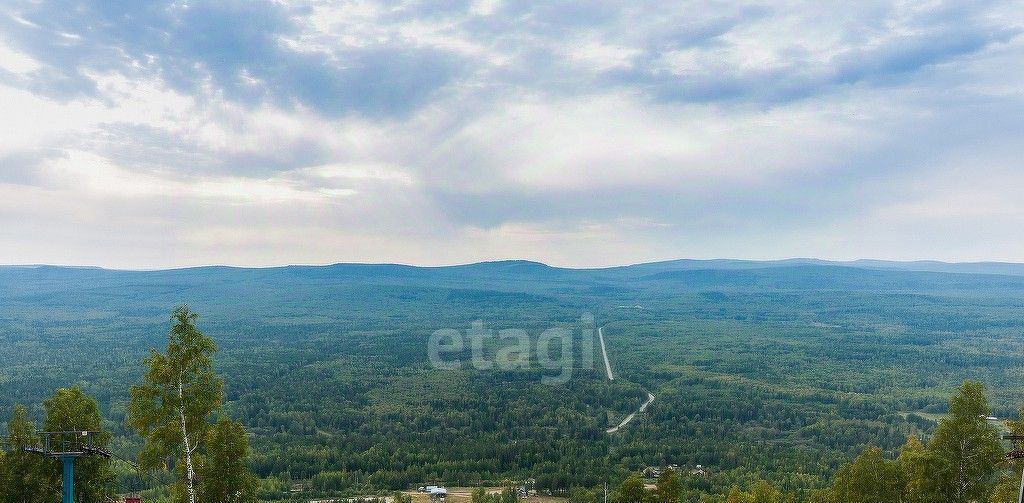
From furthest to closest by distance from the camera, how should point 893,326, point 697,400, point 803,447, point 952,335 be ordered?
point 893,326
point 952,335
point 697,400
point 803,447

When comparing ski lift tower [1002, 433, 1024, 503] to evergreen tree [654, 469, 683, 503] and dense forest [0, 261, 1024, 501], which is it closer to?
dense forest [0, 261, 1024, 501]

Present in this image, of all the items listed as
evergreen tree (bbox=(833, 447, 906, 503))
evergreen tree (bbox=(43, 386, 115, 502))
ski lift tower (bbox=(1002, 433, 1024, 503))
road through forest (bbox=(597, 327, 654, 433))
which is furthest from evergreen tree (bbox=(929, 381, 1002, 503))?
road through forest (bbox=(597, 327, 654, 433))

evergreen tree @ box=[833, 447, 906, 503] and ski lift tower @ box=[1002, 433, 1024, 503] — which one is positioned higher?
ski lift tower @ box=[1002, 433, 1024, 503]

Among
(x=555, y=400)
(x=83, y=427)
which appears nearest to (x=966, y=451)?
(x=83, y=427)

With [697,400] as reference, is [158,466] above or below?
above

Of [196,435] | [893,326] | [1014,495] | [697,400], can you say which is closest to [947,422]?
[1014,495]

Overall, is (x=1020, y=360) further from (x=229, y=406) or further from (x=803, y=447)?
(x=229, y=406)

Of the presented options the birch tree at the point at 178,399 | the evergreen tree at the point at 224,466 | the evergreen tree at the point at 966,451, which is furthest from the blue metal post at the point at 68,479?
the evergreen tree at the point at 966,451

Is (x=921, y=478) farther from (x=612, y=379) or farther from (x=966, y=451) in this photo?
(x=612, y=379)
